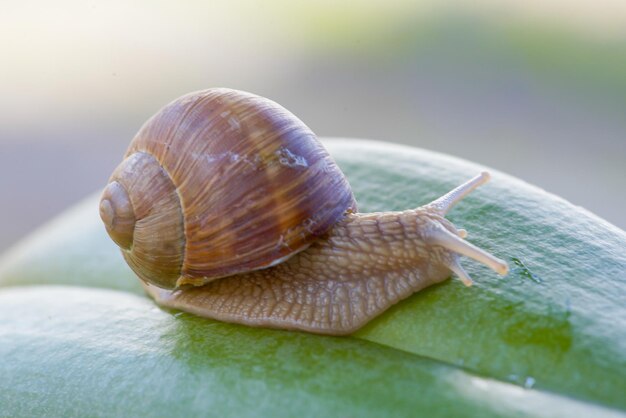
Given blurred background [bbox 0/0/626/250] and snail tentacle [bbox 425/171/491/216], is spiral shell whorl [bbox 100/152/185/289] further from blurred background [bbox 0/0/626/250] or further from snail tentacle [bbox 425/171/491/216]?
blurred background [bbox 0/0/626/250]

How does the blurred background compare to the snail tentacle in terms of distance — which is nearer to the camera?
the snail tentacle

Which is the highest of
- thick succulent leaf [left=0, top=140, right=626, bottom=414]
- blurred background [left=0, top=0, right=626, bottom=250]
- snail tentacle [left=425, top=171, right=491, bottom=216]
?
snail tentacle [left=425, top=171, right=491, bottom=216]

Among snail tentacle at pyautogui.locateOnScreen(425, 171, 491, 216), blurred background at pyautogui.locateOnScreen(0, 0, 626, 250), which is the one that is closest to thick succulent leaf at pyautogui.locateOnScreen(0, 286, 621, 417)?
snail tentacle at pyautogui.locateOnScreen(425, 171, 491, 216)

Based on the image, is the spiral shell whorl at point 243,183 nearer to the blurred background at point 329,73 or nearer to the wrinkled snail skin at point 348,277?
the wrinkled snail skin at point 348,277

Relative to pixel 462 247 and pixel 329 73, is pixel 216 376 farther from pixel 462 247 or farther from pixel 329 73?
pixel 329 73

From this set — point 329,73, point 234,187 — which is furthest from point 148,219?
point 329,73

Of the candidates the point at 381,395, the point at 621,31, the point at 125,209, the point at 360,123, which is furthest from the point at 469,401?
the point at 621,31

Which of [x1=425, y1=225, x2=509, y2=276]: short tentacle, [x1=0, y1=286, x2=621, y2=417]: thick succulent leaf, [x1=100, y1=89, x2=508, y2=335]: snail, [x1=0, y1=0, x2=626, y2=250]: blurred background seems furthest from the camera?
[x1=0, y1=0, x2=626, y2=250]: blurred background

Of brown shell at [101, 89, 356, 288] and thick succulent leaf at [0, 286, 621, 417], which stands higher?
brown shell at [101, 89, 356, 288]
